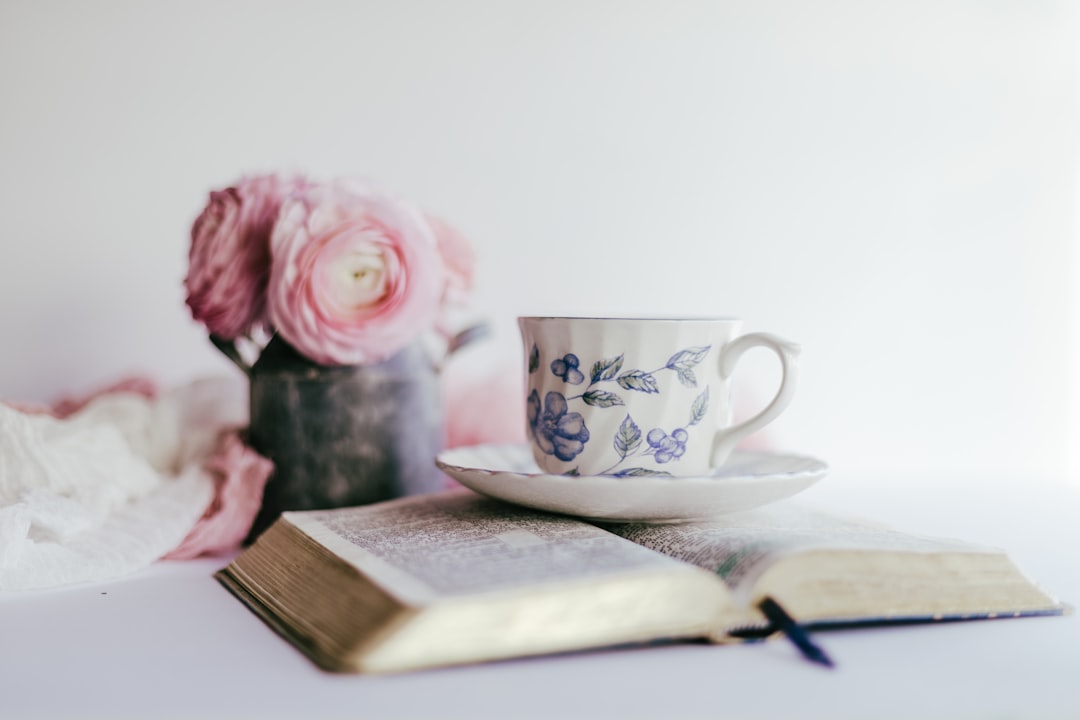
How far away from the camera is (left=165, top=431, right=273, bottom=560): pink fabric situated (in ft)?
2.28

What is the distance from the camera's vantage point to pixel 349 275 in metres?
0.71

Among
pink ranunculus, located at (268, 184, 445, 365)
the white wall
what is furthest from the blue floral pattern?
the white wall

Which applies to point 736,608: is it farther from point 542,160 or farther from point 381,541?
point 542,160

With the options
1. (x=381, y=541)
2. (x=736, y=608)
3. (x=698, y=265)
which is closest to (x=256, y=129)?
(x=698, y=265)

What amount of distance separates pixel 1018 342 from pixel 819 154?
1.21ft

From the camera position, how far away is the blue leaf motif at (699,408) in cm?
63

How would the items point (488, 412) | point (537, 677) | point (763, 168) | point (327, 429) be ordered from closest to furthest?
point (537, 677) → point (327, 429) → point (488, 412) → point (763, 168)

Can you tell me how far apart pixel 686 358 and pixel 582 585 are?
24cm

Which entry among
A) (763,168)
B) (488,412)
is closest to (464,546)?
(488,412)

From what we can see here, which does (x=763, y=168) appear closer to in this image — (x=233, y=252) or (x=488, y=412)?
(x=488, y=412)

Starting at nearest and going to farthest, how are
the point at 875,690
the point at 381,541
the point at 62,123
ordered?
the point at 875,690, the point at 381,541, the point at 62,123

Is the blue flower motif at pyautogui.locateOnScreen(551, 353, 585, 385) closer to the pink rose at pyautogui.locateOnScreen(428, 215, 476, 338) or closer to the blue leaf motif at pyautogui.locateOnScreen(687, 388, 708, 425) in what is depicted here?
the blue leaf motif at pyautogui.locateOnScreen(687, 388, 708, 425)

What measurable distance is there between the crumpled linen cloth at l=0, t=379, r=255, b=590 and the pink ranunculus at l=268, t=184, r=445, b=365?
0.43 ft

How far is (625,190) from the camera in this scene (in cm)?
120
